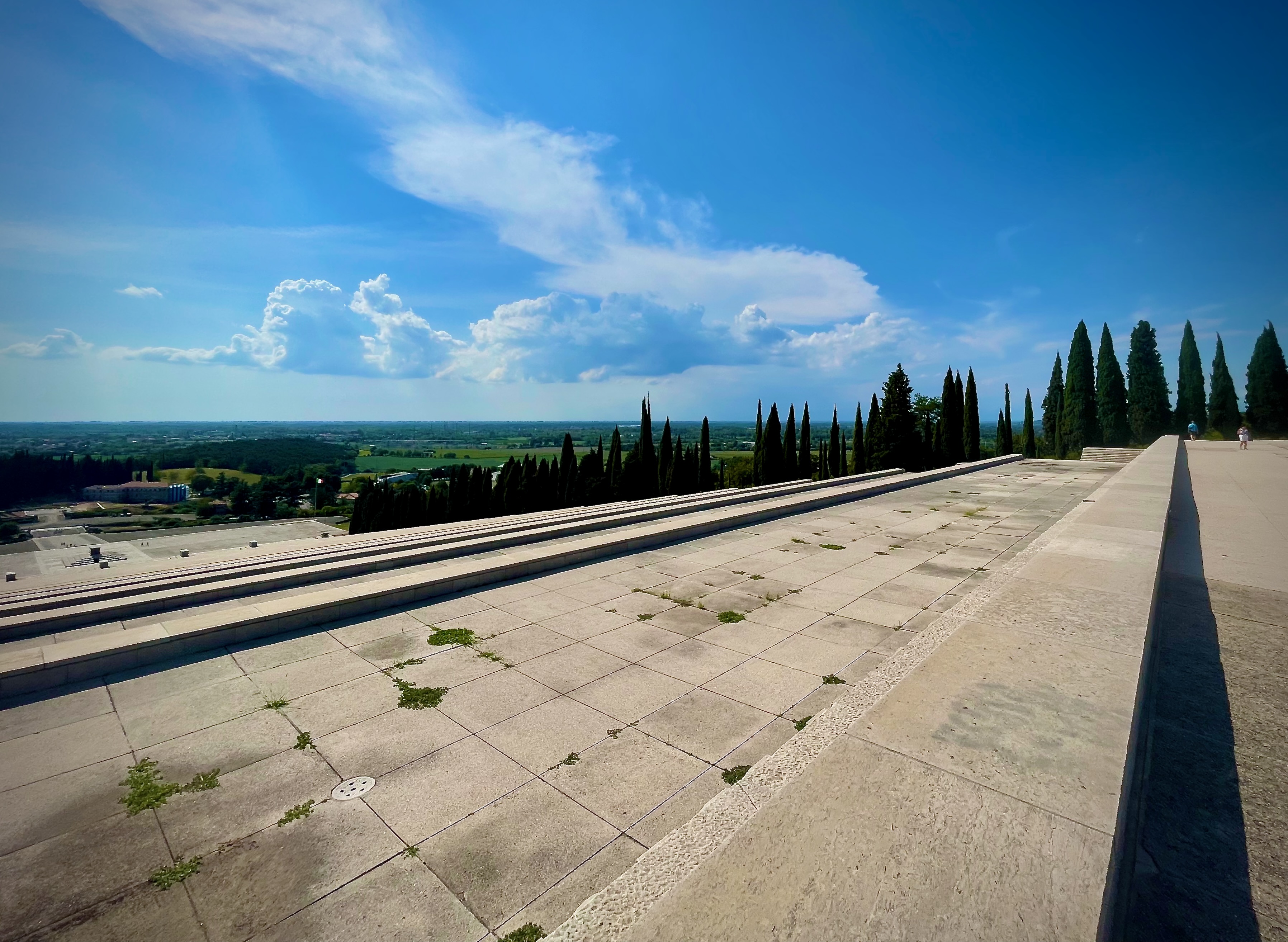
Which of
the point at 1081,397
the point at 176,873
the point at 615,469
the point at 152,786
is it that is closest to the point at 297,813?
the point at 176,873

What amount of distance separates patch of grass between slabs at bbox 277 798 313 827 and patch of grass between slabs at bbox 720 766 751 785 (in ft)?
7.70

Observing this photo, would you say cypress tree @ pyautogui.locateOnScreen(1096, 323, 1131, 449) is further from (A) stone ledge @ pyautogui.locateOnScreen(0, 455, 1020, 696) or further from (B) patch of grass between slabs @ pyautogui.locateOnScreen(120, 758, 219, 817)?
(B) patch of grass between slabs @ pyautogui.locateOnScreen(120, 758, 219, 817)

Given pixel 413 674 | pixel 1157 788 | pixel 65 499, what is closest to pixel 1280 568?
pixel 1157 788

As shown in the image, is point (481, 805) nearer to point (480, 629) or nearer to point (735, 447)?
point (480, 629)

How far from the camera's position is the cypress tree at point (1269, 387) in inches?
1692

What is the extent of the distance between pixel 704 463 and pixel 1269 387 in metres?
45.7

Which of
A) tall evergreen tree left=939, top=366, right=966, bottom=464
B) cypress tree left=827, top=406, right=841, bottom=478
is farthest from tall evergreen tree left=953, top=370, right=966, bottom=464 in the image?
cypress tree left=827, top=406, right=841, bottom=478

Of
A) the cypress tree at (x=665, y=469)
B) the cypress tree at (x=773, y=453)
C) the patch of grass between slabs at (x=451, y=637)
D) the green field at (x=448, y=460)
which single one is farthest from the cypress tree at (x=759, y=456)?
the green field at (x=448, y=460)

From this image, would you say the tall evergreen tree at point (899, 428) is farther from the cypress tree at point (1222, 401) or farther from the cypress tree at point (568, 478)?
the cypress tree at point (1222, 401)

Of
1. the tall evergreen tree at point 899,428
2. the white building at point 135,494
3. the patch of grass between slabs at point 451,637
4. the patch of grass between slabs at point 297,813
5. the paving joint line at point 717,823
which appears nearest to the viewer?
the paving joint line at point 717,823

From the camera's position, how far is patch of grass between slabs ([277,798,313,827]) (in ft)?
9.61

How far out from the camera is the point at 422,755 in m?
3.50

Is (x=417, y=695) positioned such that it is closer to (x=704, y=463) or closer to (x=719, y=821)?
(x=719, y=821)

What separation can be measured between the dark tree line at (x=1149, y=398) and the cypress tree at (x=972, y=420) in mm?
7852
